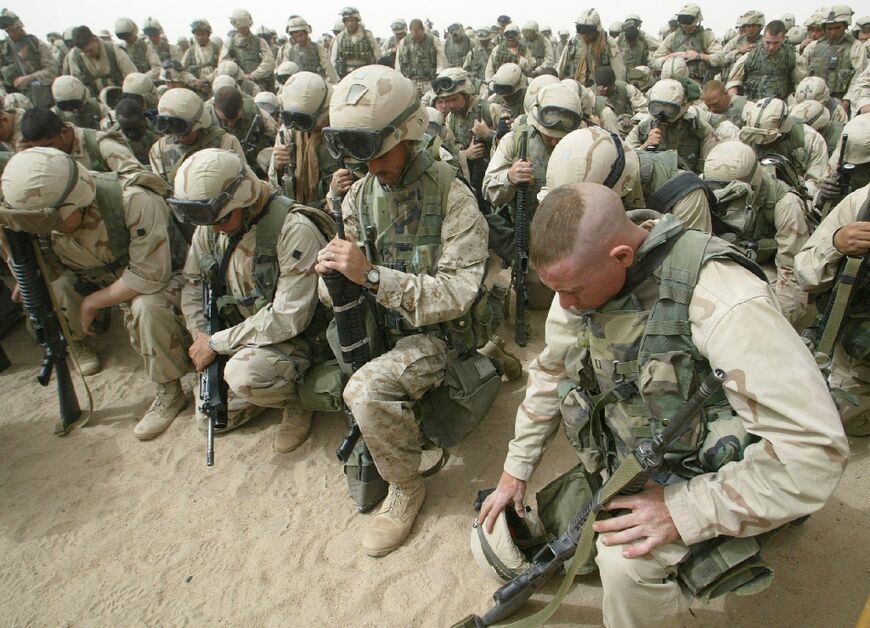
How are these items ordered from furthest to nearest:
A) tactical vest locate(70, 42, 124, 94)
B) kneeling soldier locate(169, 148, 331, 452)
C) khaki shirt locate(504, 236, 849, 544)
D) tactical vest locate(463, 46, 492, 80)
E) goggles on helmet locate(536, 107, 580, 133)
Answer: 1. tactical vest locate(463, 46, 492, 80)
2. tactical vest locate(70, 42, 124, 94)
3. goggles on helmet locate(536, 107, 580, 133)
4. kneeling soldier locate(169, 148, 331, 452)
5. khaki shirt locate(504, 236, 849, 544)

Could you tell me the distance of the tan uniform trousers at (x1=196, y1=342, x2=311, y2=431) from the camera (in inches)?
126

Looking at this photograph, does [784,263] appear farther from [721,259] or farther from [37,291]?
[37,291]

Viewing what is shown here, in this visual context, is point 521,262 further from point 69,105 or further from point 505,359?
point 69,105

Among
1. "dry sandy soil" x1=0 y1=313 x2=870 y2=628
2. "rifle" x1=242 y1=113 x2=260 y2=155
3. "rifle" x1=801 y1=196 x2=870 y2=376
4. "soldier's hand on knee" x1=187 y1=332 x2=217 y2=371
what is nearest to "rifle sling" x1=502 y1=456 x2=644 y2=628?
"dry sandy soil" x1=0 y1=313 x2=870 y2=628

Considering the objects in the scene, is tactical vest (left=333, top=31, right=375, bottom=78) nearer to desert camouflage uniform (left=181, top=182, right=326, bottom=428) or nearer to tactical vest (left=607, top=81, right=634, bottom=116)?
tactical vest (left=607, top=81, right=634, bottom=116)

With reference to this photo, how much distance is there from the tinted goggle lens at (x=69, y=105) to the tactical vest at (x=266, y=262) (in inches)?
213

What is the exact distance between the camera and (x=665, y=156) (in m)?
4.01


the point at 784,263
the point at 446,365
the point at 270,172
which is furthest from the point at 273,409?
the point at 784,263

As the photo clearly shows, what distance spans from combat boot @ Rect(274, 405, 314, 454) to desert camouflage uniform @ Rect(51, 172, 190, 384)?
3.10 ft

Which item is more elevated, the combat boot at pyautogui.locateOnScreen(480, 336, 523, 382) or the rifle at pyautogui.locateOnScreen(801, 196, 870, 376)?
the rifle at pyautogui.locateOnScreen(801, 196, 870, 376)

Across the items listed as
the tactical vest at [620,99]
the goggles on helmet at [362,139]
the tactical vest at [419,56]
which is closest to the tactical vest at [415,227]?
the goggles on helmet at [362,139]

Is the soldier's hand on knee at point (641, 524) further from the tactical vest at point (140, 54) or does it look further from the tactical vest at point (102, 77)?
the tactical vest at point (140, 54)

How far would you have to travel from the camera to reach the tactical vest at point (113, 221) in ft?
12.3

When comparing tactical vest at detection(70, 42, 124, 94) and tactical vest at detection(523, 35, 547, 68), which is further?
tactical vest at detection(523, 35, 547, 68)
